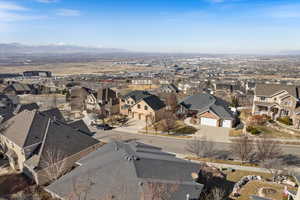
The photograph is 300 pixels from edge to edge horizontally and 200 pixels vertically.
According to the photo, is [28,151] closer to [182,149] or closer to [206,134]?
[182,149]

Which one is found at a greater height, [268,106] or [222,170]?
[268,106]

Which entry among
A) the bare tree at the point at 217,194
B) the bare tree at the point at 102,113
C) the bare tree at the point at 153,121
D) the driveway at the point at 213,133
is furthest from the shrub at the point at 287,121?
the bare tree at the point at 102,113

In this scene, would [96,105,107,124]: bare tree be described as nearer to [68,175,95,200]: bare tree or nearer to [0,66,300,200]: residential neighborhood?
[0,66,300,200]: residential neighborhood

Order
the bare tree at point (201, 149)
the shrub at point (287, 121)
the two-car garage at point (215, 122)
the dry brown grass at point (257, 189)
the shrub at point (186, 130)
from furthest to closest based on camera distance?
the two-car garage at point (215, 122), the shrub at point (186, 130), the shrub at point (287, 121), the bare tree at point (201, 149), the dry brown grass at point (257, 189)

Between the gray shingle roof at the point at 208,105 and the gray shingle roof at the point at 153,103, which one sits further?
the gray shingle roof at the point at 153,103

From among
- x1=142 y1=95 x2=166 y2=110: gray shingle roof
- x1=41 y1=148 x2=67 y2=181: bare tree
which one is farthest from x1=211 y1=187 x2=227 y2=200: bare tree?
x1=142 y1=95 x2=166 y2=110: gray shingle roof

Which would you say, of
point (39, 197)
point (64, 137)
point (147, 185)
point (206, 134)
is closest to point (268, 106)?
point (206, 134)

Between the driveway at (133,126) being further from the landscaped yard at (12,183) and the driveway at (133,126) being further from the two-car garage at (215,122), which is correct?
the landscaped yard at (12,183)
